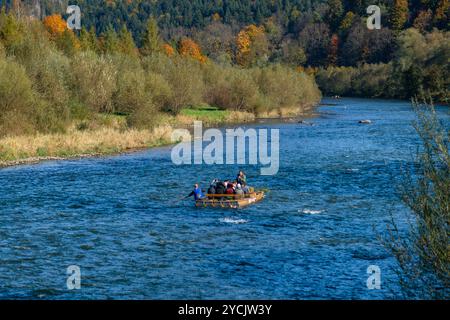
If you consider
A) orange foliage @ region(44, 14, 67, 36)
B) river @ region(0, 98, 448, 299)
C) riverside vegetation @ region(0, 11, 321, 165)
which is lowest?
river @ region(0, 98, 448, 299)

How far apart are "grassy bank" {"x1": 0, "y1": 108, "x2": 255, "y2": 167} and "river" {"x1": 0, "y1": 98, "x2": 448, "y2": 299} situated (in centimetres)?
367

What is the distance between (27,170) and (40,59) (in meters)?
24.2

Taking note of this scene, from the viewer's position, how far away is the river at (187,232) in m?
24.5

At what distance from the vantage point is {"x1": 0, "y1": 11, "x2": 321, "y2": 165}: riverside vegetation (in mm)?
60344

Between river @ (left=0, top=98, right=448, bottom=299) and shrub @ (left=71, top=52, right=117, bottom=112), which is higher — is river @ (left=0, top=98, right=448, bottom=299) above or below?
below

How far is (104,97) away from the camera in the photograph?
7975cm

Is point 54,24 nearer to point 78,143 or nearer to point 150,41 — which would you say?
point 150,41

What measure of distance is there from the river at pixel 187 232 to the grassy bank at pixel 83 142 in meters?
3.67

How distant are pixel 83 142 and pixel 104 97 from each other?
18804mm

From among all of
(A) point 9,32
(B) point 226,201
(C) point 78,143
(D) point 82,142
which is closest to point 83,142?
(D) point 82,142

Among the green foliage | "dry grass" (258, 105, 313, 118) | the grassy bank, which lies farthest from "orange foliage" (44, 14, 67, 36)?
the green foliage

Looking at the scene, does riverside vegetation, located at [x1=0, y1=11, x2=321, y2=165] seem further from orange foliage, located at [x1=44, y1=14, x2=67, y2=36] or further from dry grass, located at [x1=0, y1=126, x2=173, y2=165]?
orange foliage, located at [x1=44, y1=14, x2=67, y2=36]

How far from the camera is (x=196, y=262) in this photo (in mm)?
27516
